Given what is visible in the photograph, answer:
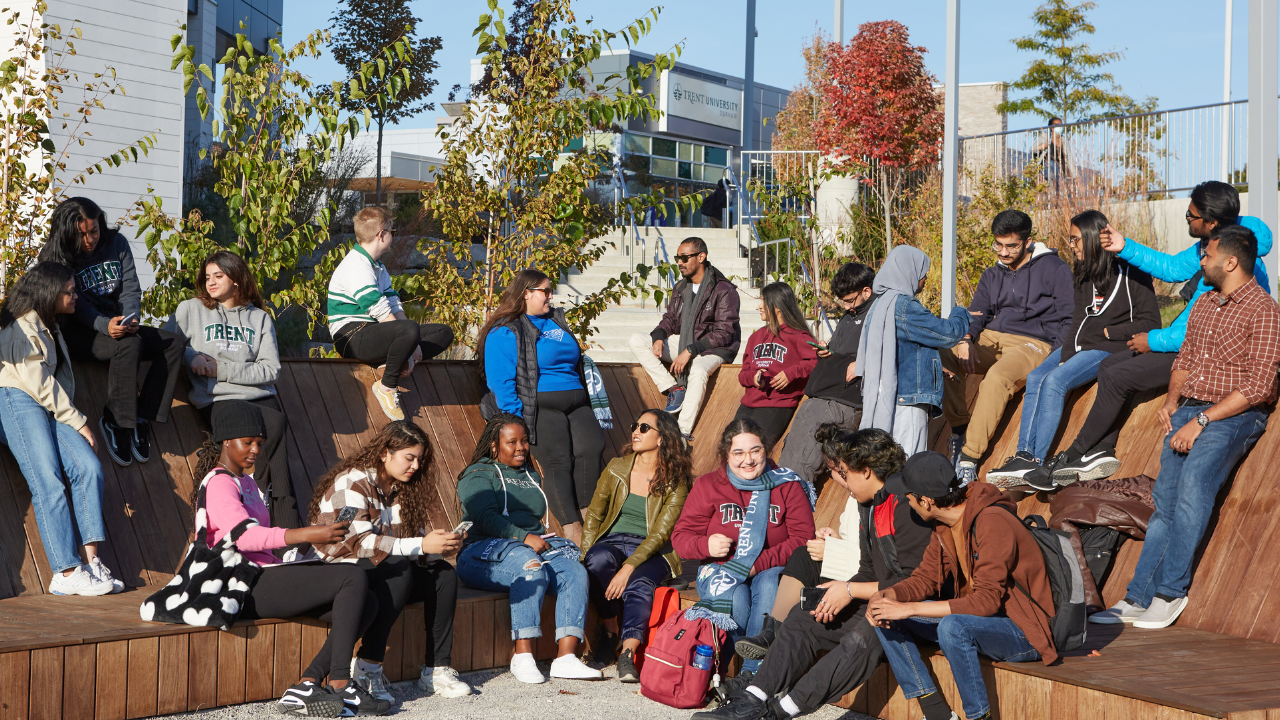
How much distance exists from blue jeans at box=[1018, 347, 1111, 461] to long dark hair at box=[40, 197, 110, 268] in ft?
15.6

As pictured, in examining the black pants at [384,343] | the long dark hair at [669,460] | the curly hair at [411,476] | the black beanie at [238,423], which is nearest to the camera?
the black beanie at [238,423]

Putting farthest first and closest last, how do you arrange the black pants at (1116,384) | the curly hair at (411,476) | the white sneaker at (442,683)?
1. the black pants at (1116,384)
2. the white sneaker at (442,683)
3. the curly hair at (411,476)

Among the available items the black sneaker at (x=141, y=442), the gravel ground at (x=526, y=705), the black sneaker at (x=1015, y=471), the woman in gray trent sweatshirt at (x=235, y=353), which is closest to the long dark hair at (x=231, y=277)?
the woman in gray trent sweatshirt at (x=235, y=353)

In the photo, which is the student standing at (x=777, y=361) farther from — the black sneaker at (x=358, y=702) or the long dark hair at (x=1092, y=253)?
the black sneaker at (x=358, y=702)

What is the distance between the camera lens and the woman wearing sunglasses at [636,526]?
512 centimetres

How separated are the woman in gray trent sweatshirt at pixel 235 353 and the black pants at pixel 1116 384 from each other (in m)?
4.08

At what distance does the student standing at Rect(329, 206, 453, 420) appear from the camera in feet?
20.8

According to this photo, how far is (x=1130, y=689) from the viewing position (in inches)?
140

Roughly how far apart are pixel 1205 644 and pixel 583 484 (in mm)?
3470

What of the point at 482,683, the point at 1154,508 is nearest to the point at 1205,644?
the point at 1154,508

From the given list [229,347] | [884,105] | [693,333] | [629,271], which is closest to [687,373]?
[693,333]

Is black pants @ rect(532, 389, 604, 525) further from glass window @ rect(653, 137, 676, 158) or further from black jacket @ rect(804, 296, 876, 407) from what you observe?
glass window @ rect(653, 137, 676, 158)

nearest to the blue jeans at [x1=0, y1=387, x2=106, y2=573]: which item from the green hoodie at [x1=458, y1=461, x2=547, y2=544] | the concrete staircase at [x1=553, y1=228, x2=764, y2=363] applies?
the green hoodie at [x1=458, y1=461, x2=547, y2=544]

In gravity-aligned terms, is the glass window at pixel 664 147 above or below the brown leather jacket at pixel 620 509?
above
